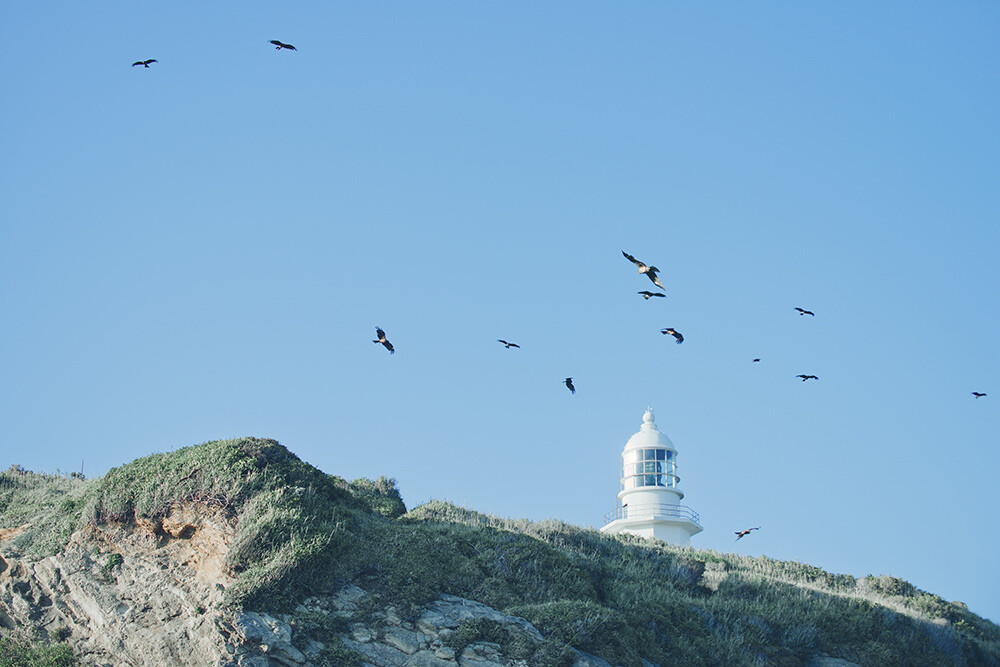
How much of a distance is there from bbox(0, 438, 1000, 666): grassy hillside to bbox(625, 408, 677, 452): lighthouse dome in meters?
19.2

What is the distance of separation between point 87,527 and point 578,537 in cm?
1215

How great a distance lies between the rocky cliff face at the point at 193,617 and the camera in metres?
13.0

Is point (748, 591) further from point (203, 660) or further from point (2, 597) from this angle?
point (2, 597)

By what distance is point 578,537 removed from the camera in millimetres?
23797

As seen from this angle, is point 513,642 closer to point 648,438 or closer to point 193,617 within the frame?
point 193,617

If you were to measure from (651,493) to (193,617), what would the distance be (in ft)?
96.3

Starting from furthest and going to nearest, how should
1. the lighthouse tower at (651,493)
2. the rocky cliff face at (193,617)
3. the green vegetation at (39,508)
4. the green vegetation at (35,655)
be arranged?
the lighthouse tower at (651,493) < the green vegetation at (39,508) < the green vegetation at (35,655) < the rocky cliff face at (193,617)

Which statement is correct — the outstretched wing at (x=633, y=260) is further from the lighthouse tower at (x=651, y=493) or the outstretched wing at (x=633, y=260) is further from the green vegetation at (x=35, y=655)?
the lighthouse tower at (x=651, y=493)

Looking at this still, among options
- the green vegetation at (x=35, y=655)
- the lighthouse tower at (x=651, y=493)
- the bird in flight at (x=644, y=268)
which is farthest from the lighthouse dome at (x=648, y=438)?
the green vegetation at (x=35, y=655)

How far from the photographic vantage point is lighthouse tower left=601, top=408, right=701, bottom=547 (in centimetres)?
3972

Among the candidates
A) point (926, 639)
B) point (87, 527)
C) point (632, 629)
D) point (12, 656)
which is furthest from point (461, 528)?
point (926, 639)

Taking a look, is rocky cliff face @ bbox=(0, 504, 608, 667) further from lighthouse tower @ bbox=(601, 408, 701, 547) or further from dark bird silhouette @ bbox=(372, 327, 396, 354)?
lighthouse tower @ bbox=(601, 408, 701, 547)

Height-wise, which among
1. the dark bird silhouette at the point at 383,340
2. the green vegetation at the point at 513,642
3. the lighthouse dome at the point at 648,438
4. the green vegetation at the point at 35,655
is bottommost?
the green vegetation at the point at 35,655

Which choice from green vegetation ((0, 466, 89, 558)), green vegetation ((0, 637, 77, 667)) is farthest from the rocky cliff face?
green vegetation ((0, 466, 89, 558))
